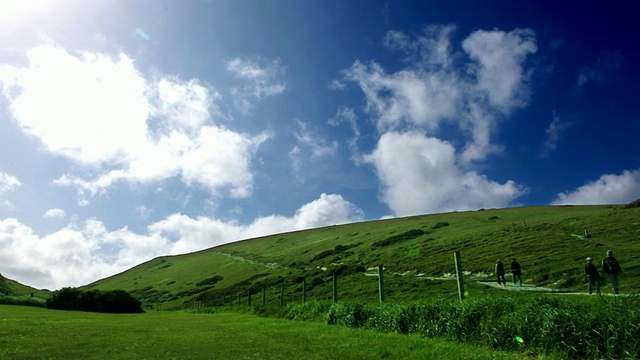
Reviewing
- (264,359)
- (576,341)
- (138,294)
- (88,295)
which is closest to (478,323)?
(576,341)

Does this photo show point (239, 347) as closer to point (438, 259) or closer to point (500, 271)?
point (500, 271)

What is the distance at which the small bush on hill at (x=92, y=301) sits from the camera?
56844 millimetres

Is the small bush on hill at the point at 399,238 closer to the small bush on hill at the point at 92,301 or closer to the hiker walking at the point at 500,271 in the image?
the small bush on hill at the point at 92,301

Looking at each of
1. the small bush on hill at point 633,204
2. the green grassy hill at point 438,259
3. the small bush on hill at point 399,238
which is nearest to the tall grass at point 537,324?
the green grassy hill at point 438,259

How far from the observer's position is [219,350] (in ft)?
37.2

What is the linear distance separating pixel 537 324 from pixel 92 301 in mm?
65677

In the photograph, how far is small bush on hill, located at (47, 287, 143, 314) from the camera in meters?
56.8

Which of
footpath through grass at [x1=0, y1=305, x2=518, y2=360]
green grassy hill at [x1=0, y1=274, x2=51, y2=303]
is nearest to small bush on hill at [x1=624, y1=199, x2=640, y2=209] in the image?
footpath through grass at [x1=0, y1=305, x2=518, y2=360]

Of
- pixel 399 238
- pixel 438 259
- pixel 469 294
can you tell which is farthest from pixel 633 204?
pixel 469 294

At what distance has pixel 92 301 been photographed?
195 ft

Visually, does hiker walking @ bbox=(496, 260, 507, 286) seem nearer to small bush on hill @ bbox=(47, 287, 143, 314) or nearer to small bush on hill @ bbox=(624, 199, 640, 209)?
small bush on hill @ bbox=(47, 287, 143, 314)

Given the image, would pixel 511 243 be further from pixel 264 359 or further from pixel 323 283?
pixel 264 359

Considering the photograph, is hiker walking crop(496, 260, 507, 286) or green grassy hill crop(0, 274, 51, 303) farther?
green grassy hill crop(0, 274, 51, 303)

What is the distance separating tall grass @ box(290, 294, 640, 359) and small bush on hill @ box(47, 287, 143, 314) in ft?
194
